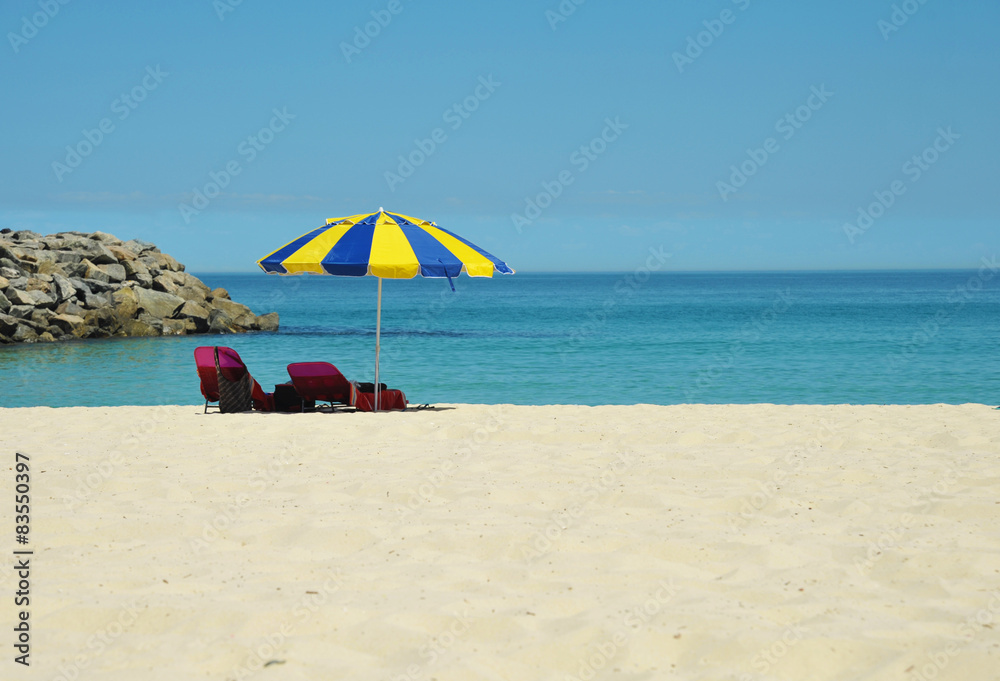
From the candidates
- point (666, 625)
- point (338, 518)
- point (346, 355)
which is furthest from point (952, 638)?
point (346, 355)

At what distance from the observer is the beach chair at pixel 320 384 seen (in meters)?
10.8

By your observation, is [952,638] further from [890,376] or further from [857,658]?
[890,376]

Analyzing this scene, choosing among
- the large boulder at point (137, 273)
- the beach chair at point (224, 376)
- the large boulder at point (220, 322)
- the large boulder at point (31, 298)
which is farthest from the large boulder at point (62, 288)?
the beach chair at point (224, 376)

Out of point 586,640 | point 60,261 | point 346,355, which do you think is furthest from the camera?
point 60,261

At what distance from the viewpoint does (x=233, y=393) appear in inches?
435

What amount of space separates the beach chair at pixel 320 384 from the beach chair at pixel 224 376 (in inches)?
24.0

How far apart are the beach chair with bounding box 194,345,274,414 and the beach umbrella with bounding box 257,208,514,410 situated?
148 cm

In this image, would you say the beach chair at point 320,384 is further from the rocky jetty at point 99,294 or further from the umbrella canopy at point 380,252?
the rocky jetty at point 99,294

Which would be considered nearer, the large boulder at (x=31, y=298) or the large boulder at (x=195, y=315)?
the large boulder at (x=31, y=298)

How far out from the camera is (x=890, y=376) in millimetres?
19312

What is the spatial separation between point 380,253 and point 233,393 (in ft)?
9.64

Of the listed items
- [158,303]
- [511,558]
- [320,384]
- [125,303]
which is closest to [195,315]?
[158,303]

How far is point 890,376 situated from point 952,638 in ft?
56.9

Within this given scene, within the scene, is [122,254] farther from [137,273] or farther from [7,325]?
[7,325]
